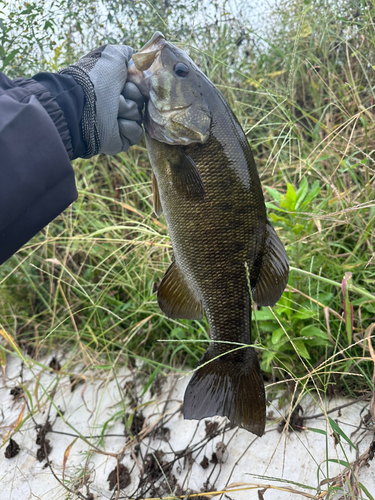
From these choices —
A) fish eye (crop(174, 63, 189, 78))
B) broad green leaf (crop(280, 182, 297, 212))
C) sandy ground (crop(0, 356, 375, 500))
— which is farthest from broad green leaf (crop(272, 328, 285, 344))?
fish eye (crop(174, 63, 189, 78))

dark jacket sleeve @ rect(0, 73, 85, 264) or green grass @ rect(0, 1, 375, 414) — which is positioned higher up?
dark jacket sleeve @ rect(0, 73, 85, 264)

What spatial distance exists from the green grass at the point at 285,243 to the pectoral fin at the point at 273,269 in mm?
108

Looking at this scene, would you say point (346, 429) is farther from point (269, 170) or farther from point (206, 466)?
point (269, 170)

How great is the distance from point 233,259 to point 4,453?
1718 millimetres

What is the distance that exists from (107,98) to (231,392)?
→ 49.7 inches

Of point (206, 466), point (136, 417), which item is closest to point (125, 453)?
point (136, 417)

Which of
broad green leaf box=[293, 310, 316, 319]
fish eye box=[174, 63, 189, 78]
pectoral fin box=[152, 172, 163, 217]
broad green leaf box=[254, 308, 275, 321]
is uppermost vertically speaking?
fish eye box=[174, 63, 189, 78]

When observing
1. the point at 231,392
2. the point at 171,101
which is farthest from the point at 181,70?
the point at 231,392

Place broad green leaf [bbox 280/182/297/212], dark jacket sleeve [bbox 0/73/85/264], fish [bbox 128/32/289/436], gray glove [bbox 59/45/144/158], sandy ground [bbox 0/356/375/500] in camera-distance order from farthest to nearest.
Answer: broad green leaf [bbox 280/182/297/212], sandy ground [bbox 0/356/375/500], gray glove [bbox 59/45/144/158], fish [bbox 128/32/289/436], dark jacket sleeve [bbox 0/73/85/264]

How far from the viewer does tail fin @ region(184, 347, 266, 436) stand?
1.45 meters

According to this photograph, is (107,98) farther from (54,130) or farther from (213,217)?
(213,217)

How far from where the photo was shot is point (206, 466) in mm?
1819

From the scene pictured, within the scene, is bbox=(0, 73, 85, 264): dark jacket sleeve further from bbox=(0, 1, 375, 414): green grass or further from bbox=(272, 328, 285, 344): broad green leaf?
bbox=(272, 328, 285, 344): broad green leaf

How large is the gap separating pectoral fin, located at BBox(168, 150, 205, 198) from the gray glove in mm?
290
